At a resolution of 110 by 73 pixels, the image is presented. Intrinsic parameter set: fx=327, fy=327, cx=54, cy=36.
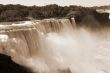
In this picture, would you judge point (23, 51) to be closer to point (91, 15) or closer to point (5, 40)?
point (5, 40)

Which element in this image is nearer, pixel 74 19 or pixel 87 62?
pixel 87 62

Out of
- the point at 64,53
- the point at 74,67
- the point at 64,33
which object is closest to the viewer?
the point at 74,67

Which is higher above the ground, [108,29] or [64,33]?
[64,33]

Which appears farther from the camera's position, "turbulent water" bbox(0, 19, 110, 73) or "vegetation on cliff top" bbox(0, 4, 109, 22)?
"vegetation on cliff top" bbox(0, 4, 109, 22)

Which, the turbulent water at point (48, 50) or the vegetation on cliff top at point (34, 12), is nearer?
the turbulent water at point (48, 50)

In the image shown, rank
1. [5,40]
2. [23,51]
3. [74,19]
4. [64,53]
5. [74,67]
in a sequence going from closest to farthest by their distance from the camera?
[5,40] → [23,51] → [74,67] → [64,53] → [74,19]

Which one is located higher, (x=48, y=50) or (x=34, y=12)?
(x=48, y=50)

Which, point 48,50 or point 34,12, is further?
point 34,12

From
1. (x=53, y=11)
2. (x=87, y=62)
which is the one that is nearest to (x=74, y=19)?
(x=53, y=11)
